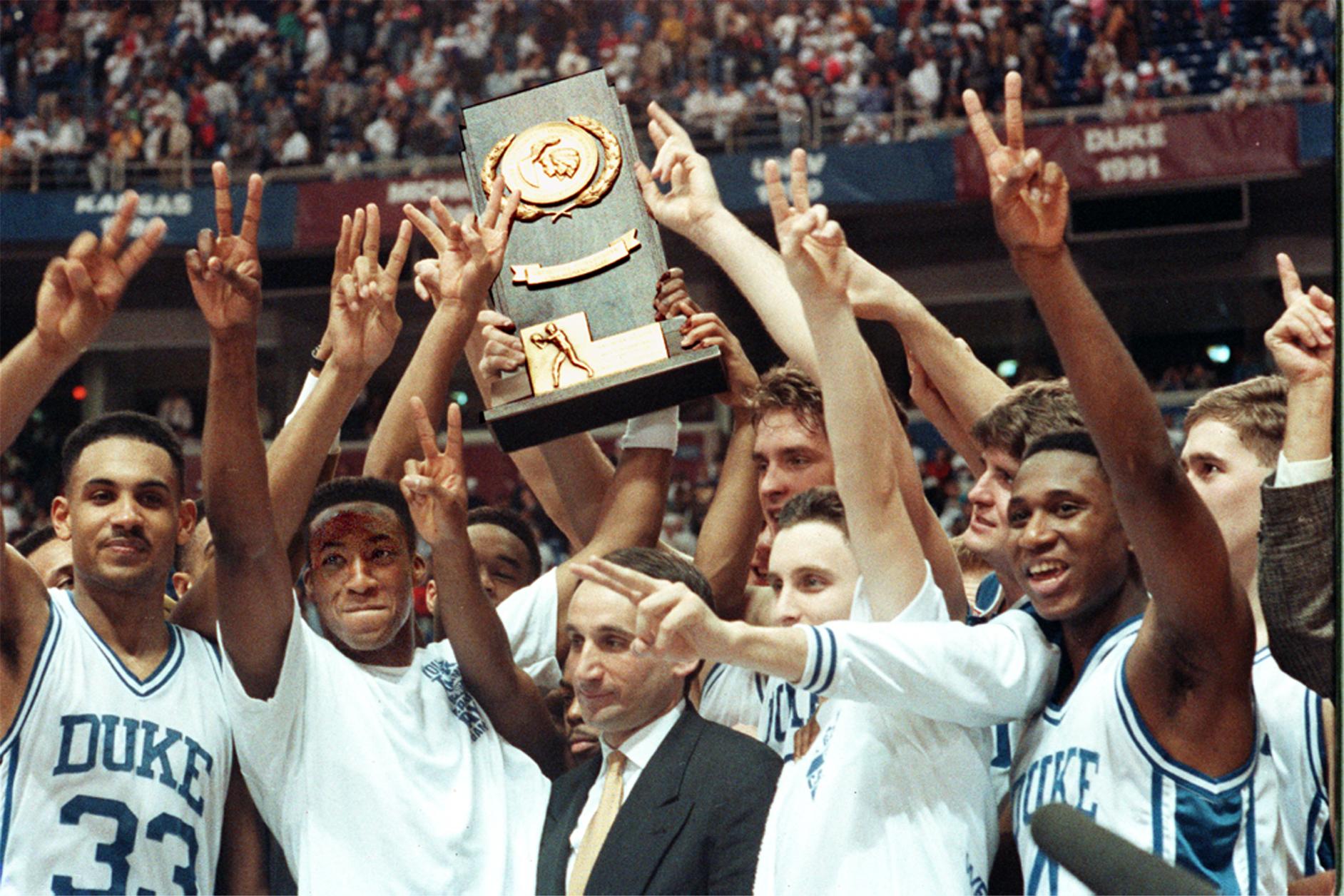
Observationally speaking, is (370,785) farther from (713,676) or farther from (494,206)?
(494,206)

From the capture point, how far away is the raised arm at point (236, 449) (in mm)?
2305

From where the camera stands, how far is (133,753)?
2463mm

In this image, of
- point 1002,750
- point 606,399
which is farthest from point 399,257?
point 1002,750

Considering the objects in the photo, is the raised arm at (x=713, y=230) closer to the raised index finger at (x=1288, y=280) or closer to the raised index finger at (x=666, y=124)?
the raised index finger at (x=666, y=124)

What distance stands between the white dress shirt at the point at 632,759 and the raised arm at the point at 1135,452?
896 millimetres

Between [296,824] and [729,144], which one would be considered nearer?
[296,824]

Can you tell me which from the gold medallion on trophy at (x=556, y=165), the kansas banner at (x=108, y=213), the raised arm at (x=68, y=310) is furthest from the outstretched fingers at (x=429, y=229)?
the kansas banner at (x=108, y=213)

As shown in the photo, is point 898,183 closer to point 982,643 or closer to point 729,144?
point 729,144

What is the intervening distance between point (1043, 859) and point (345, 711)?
1.16m

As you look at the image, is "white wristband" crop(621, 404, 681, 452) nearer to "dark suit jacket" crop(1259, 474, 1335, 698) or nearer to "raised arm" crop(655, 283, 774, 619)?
"raised arm" crop(655, 283, 774, 619)

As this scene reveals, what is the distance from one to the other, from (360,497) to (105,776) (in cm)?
63

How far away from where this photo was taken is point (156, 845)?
243cm

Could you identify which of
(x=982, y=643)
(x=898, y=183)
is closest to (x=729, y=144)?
(x=898, y=183)

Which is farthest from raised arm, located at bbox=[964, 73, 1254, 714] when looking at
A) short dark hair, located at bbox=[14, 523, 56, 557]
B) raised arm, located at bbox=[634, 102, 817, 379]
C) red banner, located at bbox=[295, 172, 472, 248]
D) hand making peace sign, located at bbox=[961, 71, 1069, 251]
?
red banner, located at bbox=[295, 172, 472, 248]
